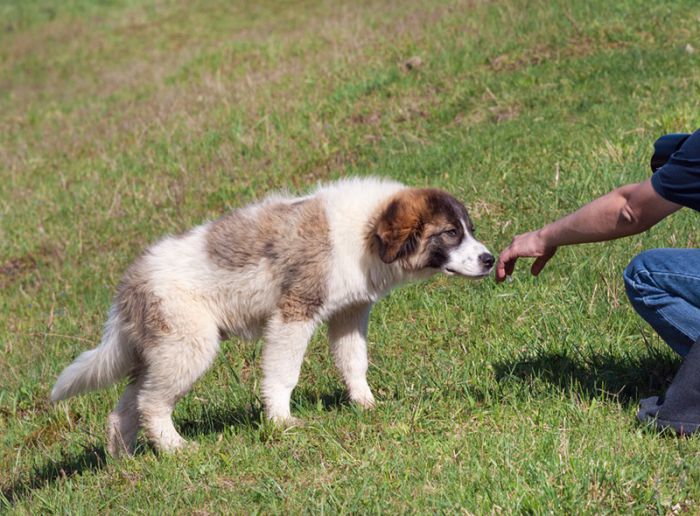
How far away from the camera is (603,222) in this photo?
439 centimetres

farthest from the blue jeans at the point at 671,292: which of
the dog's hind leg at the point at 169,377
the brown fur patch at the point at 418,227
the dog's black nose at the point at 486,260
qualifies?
the dog's hind leg at the point at 169,377

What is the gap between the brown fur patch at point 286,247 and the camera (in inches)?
213

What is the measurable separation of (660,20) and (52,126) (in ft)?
30.4

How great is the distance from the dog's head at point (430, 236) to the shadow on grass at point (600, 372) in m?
0.59

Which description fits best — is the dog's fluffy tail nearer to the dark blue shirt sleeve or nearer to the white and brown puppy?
the white and brown puppy

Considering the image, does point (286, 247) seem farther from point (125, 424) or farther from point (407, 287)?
point (407, 287)

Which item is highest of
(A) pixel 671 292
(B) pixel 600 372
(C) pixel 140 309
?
(A) pixel 671 292

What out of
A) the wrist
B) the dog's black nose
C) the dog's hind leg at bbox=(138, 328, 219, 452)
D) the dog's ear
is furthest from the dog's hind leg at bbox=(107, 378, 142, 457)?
the wrist

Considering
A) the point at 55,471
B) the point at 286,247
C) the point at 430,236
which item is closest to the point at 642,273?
the point at 430,236

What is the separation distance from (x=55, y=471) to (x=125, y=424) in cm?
50

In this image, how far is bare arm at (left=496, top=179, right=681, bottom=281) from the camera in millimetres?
Answer: 4188

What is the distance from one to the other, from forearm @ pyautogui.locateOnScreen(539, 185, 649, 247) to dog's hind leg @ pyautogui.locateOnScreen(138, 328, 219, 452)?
6.92 feet

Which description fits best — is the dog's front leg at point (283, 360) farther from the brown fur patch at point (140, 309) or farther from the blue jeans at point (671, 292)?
the blue jeans at point (671, 292)

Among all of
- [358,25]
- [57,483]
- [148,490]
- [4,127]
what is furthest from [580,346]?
[4,127]
